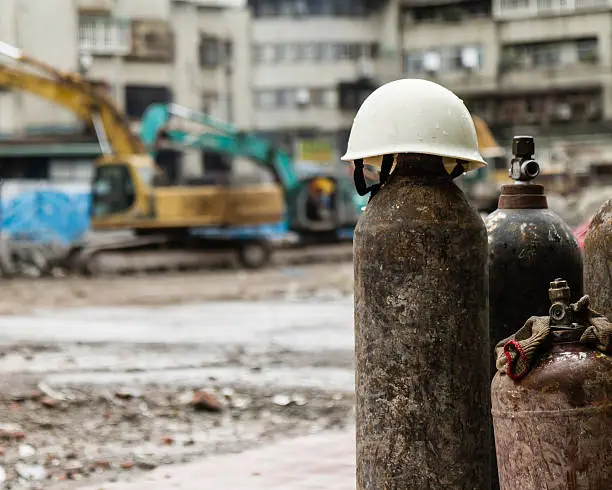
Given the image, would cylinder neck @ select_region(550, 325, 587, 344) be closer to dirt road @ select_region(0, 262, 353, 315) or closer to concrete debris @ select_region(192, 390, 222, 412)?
concrete debris @ select_region(192, 390, 222, 412)

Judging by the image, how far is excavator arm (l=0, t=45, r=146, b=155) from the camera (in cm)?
2766

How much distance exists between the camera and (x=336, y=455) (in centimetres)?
745

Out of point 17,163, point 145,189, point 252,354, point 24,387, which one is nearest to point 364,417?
point 24,387

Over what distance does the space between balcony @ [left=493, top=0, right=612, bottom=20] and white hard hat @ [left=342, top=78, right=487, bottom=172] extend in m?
62.3

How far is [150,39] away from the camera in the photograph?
173ft

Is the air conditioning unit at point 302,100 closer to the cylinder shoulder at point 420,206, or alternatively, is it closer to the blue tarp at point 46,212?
the blue tarp at point 46,212

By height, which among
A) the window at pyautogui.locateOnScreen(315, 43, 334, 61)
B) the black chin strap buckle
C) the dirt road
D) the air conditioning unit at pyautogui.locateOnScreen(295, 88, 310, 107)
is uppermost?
the window at pyautogui.locateOnScreen(315, 43, 334, 61)

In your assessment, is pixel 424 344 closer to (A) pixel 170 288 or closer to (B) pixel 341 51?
(A) pixel 170 288

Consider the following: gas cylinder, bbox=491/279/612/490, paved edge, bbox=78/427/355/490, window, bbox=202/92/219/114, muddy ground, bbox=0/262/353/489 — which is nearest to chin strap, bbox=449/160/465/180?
gas cylinder, bbox=491/279/612/490

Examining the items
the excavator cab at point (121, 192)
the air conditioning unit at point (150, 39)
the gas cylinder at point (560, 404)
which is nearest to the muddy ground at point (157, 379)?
the gas cylinder at point (560, 404)

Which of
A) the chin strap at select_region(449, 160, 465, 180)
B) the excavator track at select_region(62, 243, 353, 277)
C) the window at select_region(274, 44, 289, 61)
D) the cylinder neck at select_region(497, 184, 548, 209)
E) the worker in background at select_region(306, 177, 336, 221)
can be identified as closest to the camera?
the chin strap at select_region(449, 160, 465, 180)

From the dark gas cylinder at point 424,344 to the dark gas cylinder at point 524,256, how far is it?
377mm

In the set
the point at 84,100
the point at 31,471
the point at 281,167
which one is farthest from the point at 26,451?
the point at 281,167

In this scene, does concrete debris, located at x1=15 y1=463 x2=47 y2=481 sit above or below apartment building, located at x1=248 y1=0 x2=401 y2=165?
below
